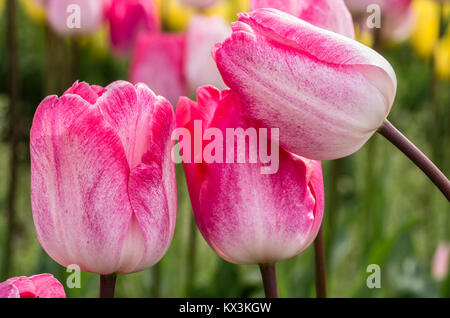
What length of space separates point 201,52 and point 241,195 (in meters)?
0.73

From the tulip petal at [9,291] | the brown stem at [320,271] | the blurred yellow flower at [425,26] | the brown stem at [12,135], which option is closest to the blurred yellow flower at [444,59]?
the blurred yellow flower at [425,26]

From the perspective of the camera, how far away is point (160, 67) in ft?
3.73

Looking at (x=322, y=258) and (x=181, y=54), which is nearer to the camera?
(x=322, y=258)

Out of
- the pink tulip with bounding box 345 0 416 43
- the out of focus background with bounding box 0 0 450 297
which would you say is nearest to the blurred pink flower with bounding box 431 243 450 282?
the out of focus background with bounding box 0 0 450 297

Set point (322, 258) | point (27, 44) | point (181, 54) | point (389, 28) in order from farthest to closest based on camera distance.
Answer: point (27, 44), point (389, 28), point (181, 54), point (322, 258)

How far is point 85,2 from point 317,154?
90 cm

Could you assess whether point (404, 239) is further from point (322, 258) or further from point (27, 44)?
point (27, 44)

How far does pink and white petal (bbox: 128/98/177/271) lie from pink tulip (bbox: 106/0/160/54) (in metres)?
0.94

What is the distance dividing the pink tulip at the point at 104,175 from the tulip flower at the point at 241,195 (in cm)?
2

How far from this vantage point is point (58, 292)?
0.42 m

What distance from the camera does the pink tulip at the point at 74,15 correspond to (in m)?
1.13

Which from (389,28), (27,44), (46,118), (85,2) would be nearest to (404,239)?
(389,28)

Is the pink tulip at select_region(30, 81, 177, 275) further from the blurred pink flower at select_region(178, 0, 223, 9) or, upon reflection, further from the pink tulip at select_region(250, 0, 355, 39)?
the blurred pink flower at select_region(178, 0, 223, 9)

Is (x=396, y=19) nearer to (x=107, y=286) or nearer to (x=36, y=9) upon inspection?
(x=36, y=9)
